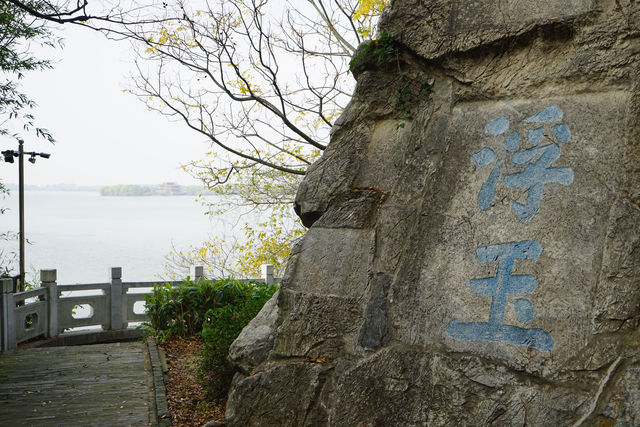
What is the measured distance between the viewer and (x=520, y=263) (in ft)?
11.9

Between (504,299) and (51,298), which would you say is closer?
(504,299)

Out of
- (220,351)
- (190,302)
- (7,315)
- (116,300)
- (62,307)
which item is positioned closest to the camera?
(220,351)

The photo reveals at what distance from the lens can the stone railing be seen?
973 cm

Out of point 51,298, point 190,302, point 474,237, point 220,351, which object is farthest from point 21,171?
point 474,237

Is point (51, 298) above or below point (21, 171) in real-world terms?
below

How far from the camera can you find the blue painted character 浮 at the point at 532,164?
3.66 meters

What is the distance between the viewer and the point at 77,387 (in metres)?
7.25

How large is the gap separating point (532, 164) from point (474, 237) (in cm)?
65

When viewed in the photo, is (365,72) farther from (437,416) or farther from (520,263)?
(437,416)

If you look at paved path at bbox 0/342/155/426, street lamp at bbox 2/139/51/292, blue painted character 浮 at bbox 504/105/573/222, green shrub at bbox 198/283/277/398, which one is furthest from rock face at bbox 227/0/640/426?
street lamp at bbox 2/139/51/292

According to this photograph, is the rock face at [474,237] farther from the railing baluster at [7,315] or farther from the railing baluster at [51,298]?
the railing baluster at [51,298]

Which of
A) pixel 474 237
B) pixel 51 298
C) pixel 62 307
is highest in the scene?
pixel 474 237

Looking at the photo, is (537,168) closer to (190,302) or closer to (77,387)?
(77,387)

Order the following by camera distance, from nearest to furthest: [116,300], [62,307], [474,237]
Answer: [474,237] → [62,307] → [116,300]
